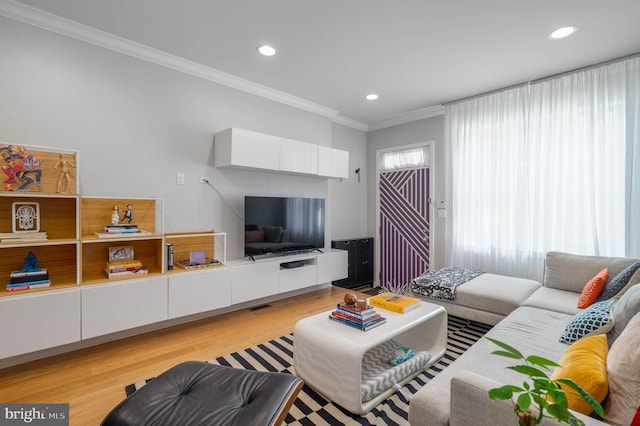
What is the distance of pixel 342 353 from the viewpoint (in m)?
1.72

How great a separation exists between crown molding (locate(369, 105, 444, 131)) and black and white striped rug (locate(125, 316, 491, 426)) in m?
2.77

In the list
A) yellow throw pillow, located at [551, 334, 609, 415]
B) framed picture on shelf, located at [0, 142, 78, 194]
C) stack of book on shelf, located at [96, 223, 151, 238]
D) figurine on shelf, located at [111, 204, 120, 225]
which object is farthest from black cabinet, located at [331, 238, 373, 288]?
yellow throw pillow, located at [551, 334, 609, 415]

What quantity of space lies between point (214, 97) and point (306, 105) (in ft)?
4.12

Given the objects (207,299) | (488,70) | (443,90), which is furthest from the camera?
(443,90)

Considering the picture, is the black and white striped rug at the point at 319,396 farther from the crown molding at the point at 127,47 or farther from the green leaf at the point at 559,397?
the crown molding at the point at 127,47

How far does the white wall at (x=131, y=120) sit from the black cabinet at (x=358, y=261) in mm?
1433

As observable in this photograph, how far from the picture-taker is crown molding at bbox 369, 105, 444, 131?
428 centimetres

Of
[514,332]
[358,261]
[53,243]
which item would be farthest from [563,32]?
[53,243]

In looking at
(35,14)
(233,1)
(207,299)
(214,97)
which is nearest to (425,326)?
(207,299)

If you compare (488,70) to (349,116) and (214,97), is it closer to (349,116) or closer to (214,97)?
(349,116)

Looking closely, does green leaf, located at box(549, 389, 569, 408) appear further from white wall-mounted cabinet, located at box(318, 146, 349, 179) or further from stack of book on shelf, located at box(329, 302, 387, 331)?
white wall-mounted cabinet, located at box(318, 146, 349, 179)

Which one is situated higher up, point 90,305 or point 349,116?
point 349,116

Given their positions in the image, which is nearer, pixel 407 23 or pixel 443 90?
pixel 407 23

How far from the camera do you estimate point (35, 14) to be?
229 cm
